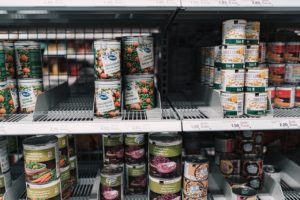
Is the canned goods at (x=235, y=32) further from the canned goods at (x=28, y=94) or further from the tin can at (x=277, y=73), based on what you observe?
the canned goods at (x=28, y=94)

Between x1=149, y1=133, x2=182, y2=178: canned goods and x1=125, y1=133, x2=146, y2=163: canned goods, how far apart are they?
0.15 meters

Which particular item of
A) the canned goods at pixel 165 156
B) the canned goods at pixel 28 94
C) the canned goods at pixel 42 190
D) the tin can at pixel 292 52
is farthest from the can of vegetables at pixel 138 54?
the tin can at pixel 292 52

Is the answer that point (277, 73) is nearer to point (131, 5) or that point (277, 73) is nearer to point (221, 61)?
point (221, 61)

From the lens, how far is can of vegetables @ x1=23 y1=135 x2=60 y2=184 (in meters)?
1.24

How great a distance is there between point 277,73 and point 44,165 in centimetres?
117

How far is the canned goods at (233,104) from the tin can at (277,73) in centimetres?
34

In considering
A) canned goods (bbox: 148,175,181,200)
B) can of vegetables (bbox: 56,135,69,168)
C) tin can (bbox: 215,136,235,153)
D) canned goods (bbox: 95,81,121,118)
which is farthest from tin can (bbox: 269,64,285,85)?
can of vegetables (bbox: 56,135,69,168)

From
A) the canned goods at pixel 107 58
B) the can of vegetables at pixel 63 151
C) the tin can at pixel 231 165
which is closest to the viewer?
the canned goods at pixel 107 58

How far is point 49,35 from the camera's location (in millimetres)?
2061

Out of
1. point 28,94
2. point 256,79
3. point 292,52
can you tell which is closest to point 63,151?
point 28,94

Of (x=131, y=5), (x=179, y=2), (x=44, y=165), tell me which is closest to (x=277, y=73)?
(x=179, y=2)

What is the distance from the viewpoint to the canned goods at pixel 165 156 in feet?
4.29

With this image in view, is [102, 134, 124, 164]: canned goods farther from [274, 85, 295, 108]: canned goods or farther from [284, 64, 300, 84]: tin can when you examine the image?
[284, 64, 300, 84]: tin can

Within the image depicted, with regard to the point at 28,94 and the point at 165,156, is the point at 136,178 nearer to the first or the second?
the point at 165,156
